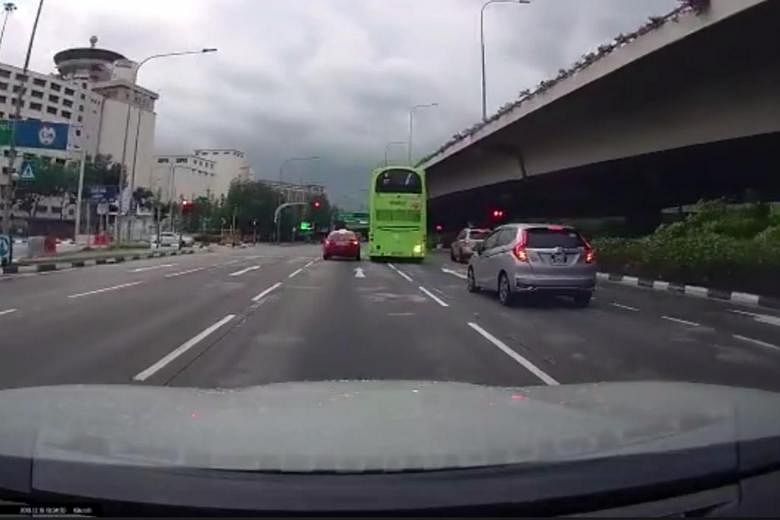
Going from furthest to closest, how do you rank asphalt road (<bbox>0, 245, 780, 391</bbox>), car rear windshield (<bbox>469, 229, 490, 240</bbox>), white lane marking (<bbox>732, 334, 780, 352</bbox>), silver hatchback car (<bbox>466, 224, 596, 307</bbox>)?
car rear windshield (<bbox>469, 229, 490, 240</bbox>)
silver hatchback car (<bbox>466, 224, 596, 307</bbox>)
white lane marking (<bbox>732, 334, 780, 352</bbox>)
asphalt road (<bbox>0, 245, 780, 391</bbox>)

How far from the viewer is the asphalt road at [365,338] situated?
8250 millimetres

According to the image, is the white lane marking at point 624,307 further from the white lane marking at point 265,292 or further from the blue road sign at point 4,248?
the blue road sign at point 4,248

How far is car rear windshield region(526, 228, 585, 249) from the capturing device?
15.8 meters

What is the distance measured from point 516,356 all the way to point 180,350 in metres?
4.08

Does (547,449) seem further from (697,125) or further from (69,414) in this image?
(697,125)

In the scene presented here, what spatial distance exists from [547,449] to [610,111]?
90.8 feet

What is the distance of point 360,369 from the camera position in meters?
8.38

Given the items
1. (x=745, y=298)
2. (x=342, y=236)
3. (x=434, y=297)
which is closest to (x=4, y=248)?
(x=342, y=236)

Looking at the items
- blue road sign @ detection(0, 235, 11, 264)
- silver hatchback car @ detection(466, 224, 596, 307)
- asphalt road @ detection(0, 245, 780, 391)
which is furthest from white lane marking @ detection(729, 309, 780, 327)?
blue road sign @ detection(0, 235, 11, 264)

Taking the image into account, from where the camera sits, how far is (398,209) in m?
34.9

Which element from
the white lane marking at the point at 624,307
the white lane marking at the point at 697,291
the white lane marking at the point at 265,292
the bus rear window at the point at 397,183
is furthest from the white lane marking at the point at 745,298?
the bus rear window at the point at 397,183

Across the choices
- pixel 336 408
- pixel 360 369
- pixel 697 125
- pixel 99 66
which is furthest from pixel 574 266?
pixel 99 66

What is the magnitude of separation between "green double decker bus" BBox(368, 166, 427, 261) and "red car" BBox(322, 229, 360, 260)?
467 centimetres

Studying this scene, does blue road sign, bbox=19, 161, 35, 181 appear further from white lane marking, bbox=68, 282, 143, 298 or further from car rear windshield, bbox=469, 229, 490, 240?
car rear windshield, bbox=469, 229, 490, 240
